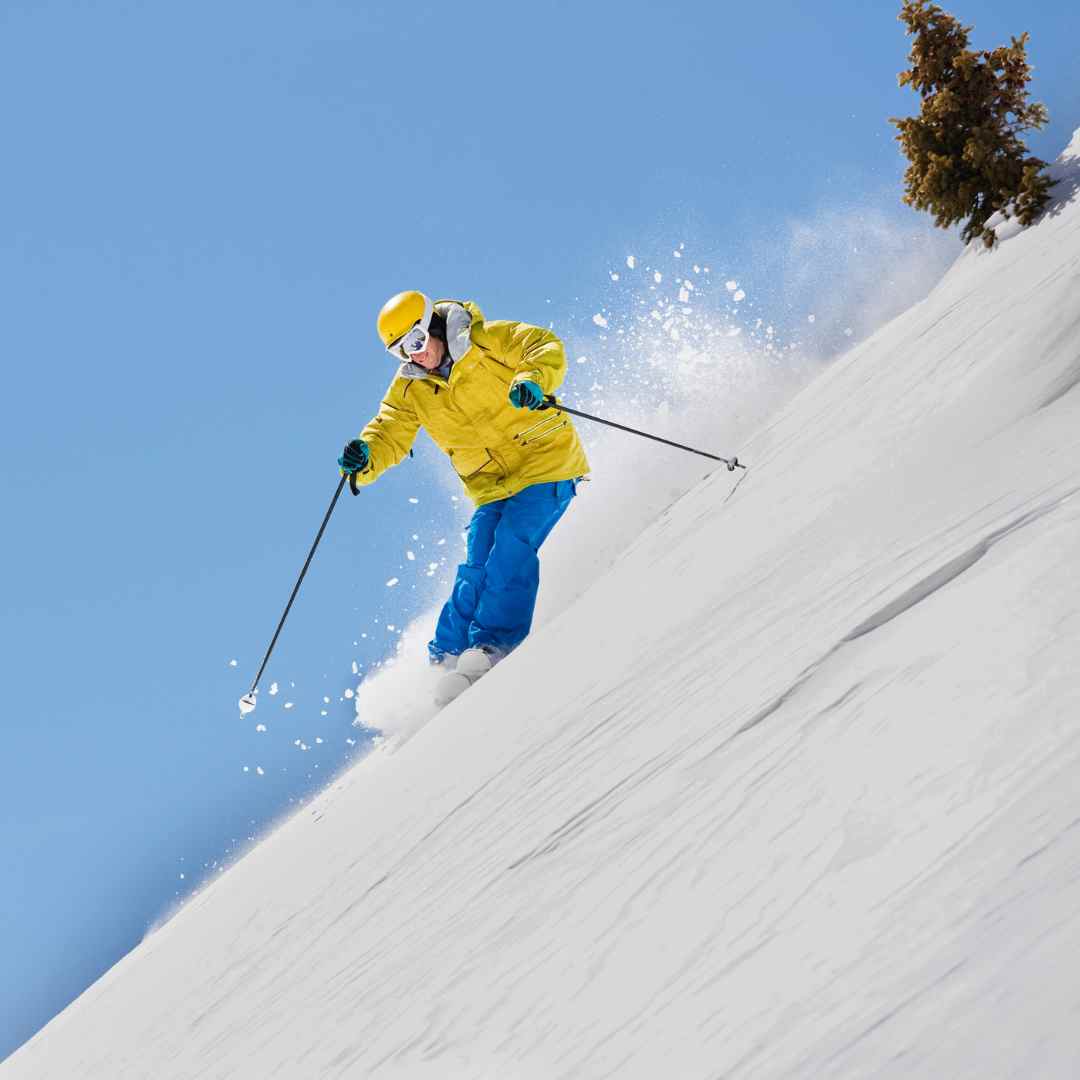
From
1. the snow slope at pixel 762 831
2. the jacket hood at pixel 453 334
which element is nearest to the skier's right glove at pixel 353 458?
the jacket hood at pixel 453 334

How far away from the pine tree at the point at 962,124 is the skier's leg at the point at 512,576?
13.4 ft

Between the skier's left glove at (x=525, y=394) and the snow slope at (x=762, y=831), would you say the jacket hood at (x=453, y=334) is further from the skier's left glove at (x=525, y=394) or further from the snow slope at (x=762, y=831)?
the snow slope at (x=762, y=831)

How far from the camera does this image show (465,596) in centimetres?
734

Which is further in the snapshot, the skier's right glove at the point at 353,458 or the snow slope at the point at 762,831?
the skier's right glove at the point at 353,458

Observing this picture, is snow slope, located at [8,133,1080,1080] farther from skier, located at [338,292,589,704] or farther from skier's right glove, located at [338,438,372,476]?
skier's right glove, located at [338,438,372,476]

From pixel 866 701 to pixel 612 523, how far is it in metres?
9.47

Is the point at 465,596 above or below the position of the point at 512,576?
above

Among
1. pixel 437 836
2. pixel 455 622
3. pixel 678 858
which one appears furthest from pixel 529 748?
pixel 455 622

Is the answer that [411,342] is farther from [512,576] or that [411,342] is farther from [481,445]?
[512,576]

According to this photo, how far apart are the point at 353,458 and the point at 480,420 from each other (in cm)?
88

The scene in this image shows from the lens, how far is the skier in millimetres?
7062

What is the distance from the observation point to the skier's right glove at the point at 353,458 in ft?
23.6

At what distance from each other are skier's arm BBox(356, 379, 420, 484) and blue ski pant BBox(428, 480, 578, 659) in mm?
693

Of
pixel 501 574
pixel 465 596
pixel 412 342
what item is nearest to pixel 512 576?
pixel 501 574
